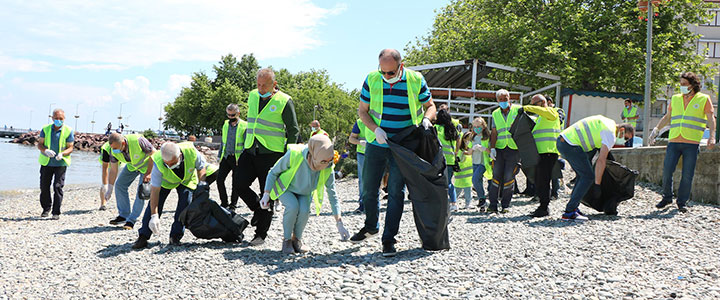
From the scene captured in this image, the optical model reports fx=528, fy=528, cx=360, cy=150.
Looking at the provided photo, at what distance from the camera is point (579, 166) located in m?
6.45

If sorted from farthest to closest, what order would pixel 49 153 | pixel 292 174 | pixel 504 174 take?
pixel 49 153, pixel 504 174, pixel 292 174

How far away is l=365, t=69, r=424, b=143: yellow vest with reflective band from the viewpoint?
14.9 ft

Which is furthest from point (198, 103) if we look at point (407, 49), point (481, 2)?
point (481, 2)

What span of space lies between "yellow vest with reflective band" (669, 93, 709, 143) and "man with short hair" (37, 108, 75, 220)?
8.78m

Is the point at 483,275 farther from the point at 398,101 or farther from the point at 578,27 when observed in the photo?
the point at 578,27

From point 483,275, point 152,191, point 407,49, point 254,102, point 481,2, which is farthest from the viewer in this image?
point 407,49

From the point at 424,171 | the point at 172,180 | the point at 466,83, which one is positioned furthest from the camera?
the point at 466,83

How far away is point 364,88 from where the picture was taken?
4.73 m

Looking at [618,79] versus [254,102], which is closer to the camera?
[254,102]

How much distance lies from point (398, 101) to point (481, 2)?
2351cm

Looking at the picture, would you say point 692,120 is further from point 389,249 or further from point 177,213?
point 177,213

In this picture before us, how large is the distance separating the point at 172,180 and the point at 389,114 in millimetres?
2462

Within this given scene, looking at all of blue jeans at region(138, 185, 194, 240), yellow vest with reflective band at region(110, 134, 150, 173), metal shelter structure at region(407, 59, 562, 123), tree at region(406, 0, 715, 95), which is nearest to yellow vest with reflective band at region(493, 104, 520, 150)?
blue jeans at region(138, 185, 194, 240)

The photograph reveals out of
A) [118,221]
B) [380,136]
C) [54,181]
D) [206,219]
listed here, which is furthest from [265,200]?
[54,181]
